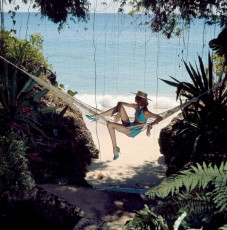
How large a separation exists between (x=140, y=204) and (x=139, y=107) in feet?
3.79

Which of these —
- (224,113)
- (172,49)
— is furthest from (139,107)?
(172,49)

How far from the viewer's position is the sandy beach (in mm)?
4984

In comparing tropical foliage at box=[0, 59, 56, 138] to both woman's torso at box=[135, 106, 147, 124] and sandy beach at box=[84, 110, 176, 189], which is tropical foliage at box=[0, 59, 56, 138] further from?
woman's torso at box=[135, 106, 147, 124]

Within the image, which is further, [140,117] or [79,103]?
[140,117]

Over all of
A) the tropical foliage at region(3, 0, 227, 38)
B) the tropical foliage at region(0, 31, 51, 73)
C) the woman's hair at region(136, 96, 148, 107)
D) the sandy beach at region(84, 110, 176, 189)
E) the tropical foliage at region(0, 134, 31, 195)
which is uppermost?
the tropical foliage at region(3, 0, 227, 38)

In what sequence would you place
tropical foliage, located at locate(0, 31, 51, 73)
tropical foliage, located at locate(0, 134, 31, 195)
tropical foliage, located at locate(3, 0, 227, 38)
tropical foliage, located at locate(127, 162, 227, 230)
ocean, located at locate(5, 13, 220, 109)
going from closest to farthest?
tropical foliage, located at locate(127, 162, 227, 230) → tropical foliage, located at locate(0, 134, 31, 195) → tropical foliage, located at locate(3, 0, 227, 38) → tropical foliage, located at locate(0, 31, 51, 73) → ocean, located at locate(5, 13, 220, 109)

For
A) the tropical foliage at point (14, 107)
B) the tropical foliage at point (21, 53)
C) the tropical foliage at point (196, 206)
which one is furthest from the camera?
the tropical foliage at point (21, 53)

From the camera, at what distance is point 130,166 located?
585cm

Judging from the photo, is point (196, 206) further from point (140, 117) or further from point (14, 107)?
point (14, 107)

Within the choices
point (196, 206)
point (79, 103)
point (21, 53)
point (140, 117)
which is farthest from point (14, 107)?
point (196, 206)

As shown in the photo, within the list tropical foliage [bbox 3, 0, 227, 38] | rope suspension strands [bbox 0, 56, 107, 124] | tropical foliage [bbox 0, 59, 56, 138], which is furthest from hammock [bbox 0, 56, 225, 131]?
tropical foliage [bbox 3, 0, 227, 38]

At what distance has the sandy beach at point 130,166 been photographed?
4984 millimetres

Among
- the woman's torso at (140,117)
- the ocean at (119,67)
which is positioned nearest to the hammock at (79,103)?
the woman's torso at (140,117)

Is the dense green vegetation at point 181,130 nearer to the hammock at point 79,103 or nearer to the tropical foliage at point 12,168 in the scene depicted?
the tropical foliage at point 12,168
